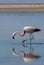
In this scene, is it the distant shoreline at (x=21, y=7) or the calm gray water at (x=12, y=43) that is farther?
the distant shoreline at (x=21, y=7)

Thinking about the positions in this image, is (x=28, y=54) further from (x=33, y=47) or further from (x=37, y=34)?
(x=37, y=34)

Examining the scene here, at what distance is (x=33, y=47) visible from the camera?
19.0 feet

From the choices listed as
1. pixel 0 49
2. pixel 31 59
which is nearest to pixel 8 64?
pixel 31 59

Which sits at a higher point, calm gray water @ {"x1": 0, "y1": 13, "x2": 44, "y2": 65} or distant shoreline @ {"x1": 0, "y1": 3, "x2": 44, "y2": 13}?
distant shoreline @ {"x1": 0, "y1": 3, "x2": 44, "y2": 13}

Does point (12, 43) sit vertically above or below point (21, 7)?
below

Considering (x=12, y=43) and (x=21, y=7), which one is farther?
(x=21, y=7)

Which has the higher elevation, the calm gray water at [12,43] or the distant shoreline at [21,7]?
the distant shoreline at [21,7]

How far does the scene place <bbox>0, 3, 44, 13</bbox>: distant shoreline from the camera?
10.8m

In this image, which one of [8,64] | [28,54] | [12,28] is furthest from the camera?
[12,28]

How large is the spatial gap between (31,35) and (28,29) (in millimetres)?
162

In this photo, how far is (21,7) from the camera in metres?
10.9

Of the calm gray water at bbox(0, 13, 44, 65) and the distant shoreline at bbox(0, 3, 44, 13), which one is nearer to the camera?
the calm gray water at bbox(0, 13, 44, 65)

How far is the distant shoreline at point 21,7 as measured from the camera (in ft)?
35.4

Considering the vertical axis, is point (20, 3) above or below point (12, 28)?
above
